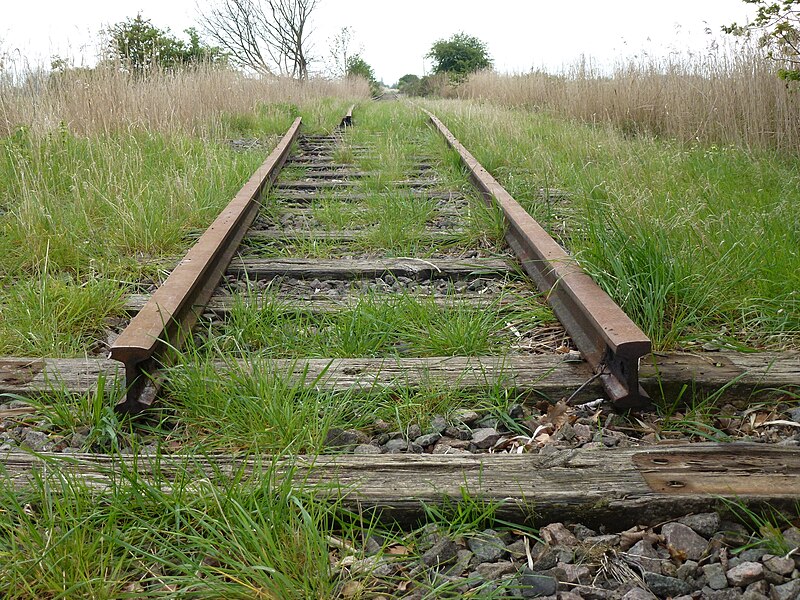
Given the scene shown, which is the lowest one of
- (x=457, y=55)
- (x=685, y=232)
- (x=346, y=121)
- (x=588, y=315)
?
(x=588, y=315)

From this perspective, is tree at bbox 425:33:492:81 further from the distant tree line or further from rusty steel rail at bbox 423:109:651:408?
rusty steel rail at bbox 423:109:651:408

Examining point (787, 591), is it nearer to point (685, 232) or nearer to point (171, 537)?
point (171, 537)

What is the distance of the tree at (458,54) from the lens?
38.9m

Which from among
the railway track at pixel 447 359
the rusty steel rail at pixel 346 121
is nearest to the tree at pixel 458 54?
the rusty steel rail at pixel 346 121

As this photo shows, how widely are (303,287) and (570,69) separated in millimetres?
8299

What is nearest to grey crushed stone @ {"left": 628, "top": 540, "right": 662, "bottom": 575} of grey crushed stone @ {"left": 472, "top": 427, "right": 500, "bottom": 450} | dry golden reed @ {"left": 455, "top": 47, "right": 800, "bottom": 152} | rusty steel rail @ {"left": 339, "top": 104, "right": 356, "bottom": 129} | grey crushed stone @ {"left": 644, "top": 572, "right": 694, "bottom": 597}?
grey crushed stone @ {"left": 644, "top": 572, "right": 694, "bottom": 597}

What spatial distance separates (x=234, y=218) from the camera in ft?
12.0

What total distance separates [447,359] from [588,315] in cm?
49

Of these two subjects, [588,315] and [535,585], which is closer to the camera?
[535,585]

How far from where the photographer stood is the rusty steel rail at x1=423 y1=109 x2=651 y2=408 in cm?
193

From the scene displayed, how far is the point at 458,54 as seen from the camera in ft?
130

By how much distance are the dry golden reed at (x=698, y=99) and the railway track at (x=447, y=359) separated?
3.04m

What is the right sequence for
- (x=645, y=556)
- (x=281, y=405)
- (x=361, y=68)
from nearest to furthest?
(x=645, y=556)
(x=281, y=405)
(x=361, y=68)

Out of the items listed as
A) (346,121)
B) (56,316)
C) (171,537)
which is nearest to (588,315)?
(171,537)
